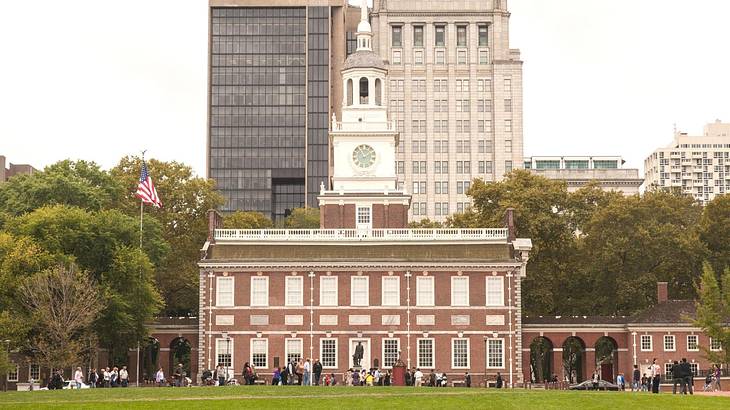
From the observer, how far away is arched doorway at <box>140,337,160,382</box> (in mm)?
82338

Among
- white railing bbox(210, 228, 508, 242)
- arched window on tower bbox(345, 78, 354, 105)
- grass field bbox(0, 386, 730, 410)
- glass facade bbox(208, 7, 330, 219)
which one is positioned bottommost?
grass field bbox(0, 386, 730, 410)

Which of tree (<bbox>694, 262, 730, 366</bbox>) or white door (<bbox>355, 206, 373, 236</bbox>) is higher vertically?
white door (<bbox>355, 206, 373, 236</bbox>)

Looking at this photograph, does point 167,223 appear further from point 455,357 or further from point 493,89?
point 493,89

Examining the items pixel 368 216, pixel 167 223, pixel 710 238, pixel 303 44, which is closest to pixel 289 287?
pixel 368 216

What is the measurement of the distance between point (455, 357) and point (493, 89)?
103574mm

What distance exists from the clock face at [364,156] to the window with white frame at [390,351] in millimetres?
12811

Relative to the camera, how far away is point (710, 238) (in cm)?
8788

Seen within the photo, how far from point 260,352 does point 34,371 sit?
512 inches

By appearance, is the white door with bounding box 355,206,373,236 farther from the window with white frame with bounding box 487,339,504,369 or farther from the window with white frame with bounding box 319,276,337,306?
the window with white frame with bounding box 487,339,504,369

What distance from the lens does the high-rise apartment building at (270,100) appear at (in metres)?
175

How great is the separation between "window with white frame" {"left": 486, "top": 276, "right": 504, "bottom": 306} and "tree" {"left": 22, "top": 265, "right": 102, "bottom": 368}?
22.3 m

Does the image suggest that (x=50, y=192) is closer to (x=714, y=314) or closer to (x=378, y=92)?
(x=378, y=92)

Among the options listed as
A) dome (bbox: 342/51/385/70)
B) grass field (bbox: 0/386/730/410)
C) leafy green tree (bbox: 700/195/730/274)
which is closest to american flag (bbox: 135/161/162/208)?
dome (bbox: 342/51/385/70)

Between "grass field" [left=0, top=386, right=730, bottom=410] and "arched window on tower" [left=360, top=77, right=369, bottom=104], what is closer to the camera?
"grass field" [left=0, top=386, right=730, bottom=410]
